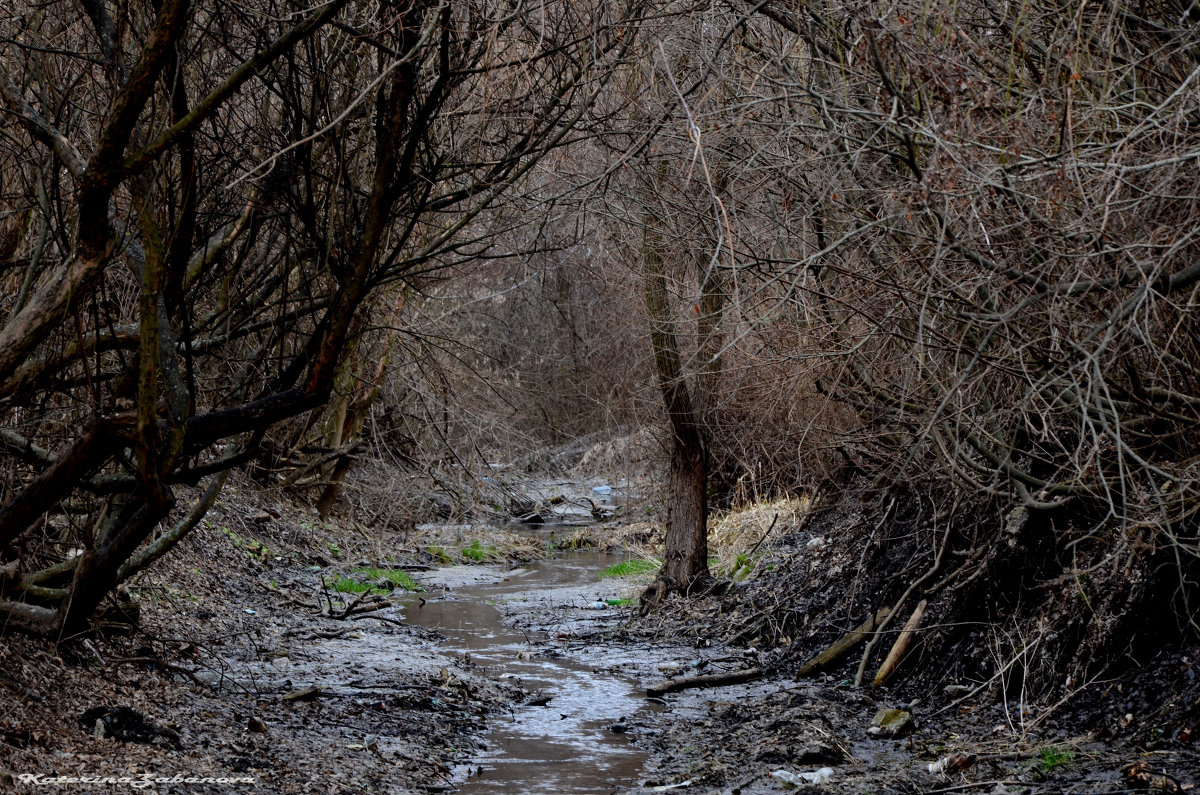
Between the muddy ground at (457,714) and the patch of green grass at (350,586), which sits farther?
the patch of green grass at (350,586)

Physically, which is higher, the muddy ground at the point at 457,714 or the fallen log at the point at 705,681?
the muddy ground at the point at 457,714

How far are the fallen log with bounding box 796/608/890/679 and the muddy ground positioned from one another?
101mm

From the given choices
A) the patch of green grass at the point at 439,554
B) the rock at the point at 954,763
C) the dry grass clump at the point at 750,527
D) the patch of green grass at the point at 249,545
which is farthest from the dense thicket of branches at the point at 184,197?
the patch of green grass at the point at 439,554

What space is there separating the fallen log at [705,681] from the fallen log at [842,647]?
15.5 inches

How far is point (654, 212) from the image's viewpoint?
24.6ft

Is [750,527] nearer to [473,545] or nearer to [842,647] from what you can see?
[842,647]

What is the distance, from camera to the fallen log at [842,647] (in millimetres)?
7816

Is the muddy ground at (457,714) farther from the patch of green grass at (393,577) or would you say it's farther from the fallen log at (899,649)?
the patch of green grass at (393,577)

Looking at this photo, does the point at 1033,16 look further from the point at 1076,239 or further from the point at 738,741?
the point at 738,741

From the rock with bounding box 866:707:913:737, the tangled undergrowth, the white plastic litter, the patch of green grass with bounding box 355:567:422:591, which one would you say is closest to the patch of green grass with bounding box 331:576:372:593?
the patch of green grass with bounding box 355:567:422:591

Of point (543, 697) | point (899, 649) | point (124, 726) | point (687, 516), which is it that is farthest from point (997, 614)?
point (124, 726)

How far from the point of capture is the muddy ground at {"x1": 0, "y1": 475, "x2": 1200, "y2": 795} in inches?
188

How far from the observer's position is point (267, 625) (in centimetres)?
972

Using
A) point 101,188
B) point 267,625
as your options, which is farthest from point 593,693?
point 101,188
